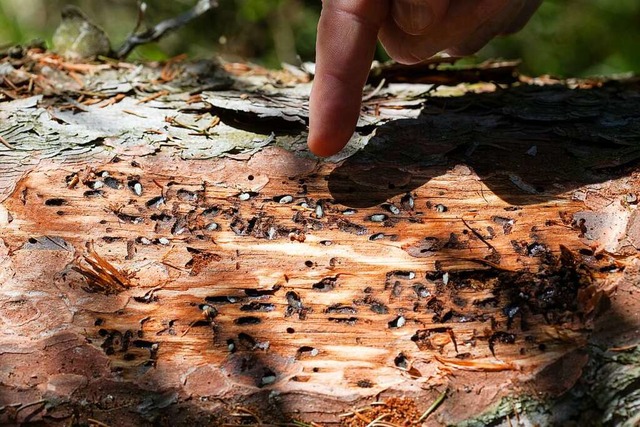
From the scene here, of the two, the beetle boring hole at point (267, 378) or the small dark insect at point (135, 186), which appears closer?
the beetle boring hole at point (267, 378)

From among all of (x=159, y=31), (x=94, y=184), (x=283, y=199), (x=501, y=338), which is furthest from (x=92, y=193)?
(x=159, y=31)

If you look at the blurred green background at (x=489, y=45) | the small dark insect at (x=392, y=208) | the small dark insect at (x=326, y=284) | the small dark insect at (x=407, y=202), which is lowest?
the blurred green background at (x=489, y=45)

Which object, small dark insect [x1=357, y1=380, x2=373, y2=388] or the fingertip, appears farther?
the fingertip

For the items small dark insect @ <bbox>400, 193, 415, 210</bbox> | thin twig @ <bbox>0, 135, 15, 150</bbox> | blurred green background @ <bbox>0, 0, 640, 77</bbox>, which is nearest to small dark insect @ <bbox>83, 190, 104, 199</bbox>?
thin twig @ <bbox>0, 135, 15, 150</bbox>

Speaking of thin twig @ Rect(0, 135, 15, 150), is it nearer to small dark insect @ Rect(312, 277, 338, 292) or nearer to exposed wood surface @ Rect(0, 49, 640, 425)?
exposed wood surface @ Rect(0, 49, 640, 425)

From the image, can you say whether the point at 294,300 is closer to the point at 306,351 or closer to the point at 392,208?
the point at 306,351

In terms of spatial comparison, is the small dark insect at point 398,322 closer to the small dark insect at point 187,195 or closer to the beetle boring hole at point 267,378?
the beetle boring hole at point 267,378

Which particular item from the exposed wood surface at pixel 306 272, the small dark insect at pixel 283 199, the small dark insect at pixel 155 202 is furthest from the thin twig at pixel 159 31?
the small dark insect at pixel 283 199
